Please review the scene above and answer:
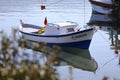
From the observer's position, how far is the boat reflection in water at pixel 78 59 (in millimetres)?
20961

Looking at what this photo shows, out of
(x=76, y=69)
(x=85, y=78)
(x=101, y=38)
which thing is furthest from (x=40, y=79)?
(x=101, y=38)

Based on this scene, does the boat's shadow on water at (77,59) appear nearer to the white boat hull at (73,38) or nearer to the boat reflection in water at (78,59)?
the boat reflection in water at (78,59)

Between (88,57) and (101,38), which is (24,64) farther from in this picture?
(101,38)

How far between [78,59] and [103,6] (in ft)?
83.9

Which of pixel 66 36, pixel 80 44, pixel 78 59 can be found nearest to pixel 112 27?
pixel 80 44

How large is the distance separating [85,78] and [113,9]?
28.8 meters

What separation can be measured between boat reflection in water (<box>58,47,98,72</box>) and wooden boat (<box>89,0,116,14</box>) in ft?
66.4

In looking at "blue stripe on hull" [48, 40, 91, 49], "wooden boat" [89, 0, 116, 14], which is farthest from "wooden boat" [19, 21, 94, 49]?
"wooden boat" [89, 0, 116, 14]

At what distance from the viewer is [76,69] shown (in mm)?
20141

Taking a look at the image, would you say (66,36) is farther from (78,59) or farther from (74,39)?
(78,59)

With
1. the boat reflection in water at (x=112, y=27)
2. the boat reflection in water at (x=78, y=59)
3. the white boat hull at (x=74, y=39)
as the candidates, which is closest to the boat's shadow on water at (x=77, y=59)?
the boat reflection in water at (x=78, y=59)

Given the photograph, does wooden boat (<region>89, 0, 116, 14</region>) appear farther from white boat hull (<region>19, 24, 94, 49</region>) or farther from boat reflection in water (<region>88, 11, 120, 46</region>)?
white boat hull (<region>19, 24, 94, 49</region>)

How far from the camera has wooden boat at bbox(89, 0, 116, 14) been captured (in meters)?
46.4

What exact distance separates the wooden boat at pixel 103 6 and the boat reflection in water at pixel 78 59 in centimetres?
2025
